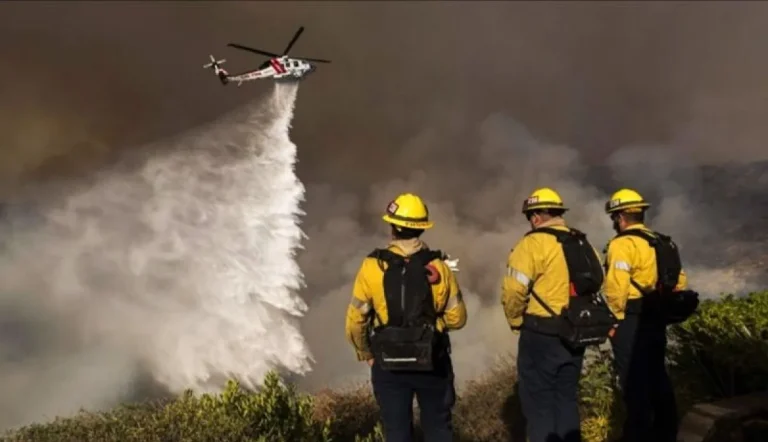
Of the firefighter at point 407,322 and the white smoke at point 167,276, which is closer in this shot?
the firefighter at point 407,322

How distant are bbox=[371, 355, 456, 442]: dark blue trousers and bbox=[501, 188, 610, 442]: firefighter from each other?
1.83 ft

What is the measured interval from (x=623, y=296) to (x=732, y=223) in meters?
25.1

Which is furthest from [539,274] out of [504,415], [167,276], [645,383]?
[167,276]

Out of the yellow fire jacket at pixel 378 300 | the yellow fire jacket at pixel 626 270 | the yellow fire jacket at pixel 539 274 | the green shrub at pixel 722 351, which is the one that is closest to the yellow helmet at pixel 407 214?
the yellow fire jacket at pixel 378 300

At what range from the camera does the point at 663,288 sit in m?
5.03

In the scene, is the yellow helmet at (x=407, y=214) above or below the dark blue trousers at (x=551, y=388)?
above

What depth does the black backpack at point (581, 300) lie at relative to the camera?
4.29 m

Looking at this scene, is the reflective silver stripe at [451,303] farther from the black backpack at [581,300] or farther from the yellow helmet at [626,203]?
the yellow helmet at [626,203]

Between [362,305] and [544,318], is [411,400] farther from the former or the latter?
[544,318]

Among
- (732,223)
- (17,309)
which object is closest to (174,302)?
(17,309)

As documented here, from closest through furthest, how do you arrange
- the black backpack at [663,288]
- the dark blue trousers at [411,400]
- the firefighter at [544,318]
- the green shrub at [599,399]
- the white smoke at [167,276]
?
the dark blue trousers at [411,400] → the firefighter at [544,318] → the black backpack at [663,288] → the green shrub at [599,399] → the white smoke at [167,276]

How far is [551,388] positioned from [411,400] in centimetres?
92

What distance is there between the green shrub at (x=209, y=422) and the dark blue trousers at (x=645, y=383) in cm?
228

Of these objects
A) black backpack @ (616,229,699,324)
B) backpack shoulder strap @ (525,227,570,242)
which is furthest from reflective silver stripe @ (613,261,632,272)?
backpack shoulder strap @ (525,227,570,242)
